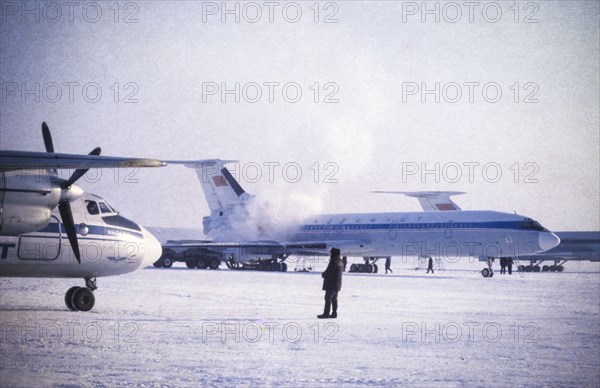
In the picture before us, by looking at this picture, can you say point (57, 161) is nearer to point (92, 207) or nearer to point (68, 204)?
point (68, 204)

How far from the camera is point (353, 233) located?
5734cm

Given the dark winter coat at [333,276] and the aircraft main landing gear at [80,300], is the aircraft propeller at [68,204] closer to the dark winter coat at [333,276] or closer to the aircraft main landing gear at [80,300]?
the aircraft main landing gear at [80,300]

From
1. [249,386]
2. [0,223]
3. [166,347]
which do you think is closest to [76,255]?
[0,223]

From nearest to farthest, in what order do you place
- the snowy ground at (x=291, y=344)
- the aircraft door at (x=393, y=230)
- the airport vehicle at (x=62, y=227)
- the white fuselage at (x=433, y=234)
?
the snowy ground at (x=291, y=344) < the airport vehicle at (x=62, y=227) < the white fuselage at (x=433, y=234) < the aircraft door at (x=393, y=230)

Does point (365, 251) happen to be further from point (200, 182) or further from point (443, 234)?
point (200, 182)

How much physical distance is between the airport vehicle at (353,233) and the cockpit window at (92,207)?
3595 cm

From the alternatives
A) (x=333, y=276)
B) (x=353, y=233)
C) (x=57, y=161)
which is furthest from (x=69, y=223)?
(x=353, y=233)

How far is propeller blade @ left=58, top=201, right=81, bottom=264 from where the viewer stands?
1570 centimetres

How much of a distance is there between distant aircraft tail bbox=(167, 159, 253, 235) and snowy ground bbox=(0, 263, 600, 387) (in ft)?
127

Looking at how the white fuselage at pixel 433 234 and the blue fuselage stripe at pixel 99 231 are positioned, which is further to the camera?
the white fuselage at pixel 433 234

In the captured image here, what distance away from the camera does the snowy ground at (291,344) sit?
9.70m

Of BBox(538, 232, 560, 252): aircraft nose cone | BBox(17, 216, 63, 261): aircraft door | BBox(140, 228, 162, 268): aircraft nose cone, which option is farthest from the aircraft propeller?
BBox(538, 232, 560, 252): aircraft nose cone

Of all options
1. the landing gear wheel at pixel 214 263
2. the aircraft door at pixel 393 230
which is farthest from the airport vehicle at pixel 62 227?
the landing gear wheel at pixel 214 263

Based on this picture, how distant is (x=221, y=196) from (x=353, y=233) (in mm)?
12506
